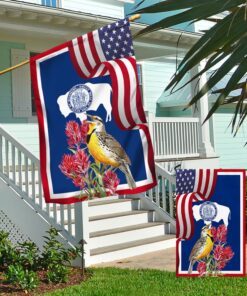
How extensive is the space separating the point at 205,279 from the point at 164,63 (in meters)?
10.6

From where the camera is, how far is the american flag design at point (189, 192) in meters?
6.41

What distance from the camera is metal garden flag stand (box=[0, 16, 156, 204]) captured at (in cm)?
430

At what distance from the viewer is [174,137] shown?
13.2 m

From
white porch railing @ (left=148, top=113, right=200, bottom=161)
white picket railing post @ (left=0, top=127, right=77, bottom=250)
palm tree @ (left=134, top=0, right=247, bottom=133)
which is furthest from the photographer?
white porch railing @ (left=148, top=113, right=200, bottom=161)

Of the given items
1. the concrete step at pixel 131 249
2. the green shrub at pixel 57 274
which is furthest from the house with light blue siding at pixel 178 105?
the green shrub at pixel 57 274

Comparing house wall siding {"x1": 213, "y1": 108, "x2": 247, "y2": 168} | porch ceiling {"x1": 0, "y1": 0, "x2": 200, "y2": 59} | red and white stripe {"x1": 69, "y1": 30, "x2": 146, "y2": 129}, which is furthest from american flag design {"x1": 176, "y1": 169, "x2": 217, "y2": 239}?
house wall siding {"x1": 213, "y1": 108, "x2": 247, "y2": 168}

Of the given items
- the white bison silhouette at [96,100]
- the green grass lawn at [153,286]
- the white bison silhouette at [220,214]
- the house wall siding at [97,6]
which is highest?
the house wall siding at [97,6]

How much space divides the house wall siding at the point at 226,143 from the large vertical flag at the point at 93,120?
12.6 metres

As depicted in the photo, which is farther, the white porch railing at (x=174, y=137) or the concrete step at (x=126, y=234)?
the white porch railing at (x=174, y=137)

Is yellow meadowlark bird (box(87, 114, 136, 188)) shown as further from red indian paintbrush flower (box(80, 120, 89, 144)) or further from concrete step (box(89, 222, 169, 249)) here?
concrete step (box(89, 222, 169, 249))

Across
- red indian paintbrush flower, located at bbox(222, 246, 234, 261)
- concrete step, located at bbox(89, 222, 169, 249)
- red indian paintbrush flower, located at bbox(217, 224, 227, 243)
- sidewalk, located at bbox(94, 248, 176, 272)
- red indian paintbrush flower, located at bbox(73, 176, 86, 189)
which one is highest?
red indian paintbrush flower, located at bbox(73, 176, 86, 189)

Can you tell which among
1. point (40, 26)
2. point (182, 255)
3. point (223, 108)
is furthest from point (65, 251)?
point (223, 108)

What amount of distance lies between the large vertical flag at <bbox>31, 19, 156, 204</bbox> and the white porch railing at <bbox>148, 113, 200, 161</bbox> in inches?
311

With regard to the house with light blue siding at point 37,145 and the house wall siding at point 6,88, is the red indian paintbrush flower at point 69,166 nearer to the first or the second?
the house with light blue siding at point 37,145
